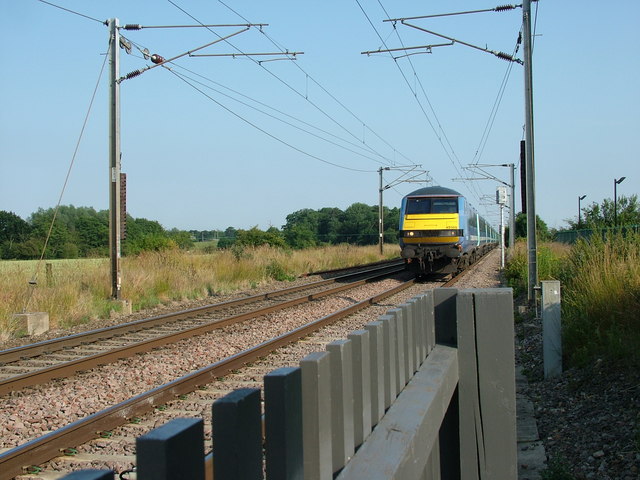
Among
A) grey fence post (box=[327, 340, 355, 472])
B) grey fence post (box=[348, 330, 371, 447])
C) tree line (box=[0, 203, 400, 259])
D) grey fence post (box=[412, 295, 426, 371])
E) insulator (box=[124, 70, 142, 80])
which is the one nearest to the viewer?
grey fence post (box=[327, 340, 355, 472])

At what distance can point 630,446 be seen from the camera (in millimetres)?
4535

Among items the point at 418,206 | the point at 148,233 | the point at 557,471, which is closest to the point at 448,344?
the point at 557,471

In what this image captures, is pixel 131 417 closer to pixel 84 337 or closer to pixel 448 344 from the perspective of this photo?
pixel 448 344

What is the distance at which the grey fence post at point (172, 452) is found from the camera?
0.85m

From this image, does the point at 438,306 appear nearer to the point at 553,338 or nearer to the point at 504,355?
the point at 504,355

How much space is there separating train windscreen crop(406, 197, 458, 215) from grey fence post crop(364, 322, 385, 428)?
19.2 metres

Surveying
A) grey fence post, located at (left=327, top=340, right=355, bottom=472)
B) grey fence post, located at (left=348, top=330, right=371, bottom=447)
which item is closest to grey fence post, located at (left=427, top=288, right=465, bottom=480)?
grey fence post, located at (left=348, top=330, right=371, bottom=447)

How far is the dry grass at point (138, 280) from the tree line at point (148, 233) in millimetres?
1588

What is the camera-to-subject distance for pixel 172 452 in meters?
0.87

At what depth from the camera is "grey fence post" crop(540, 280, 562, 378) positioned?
707 centimetres

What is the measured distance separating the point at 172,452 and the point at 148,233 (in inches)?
1463

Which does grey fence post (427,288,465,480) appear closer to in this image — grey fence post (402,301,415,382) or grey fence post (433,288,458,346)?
grey fence post (433,288,458,346)

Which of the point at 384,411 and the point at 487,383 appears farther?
the point at 487,383

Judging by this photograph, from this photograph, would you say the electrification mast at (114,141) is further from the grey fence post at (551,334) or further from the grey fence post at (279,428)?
the grey fence post at (279,428)
